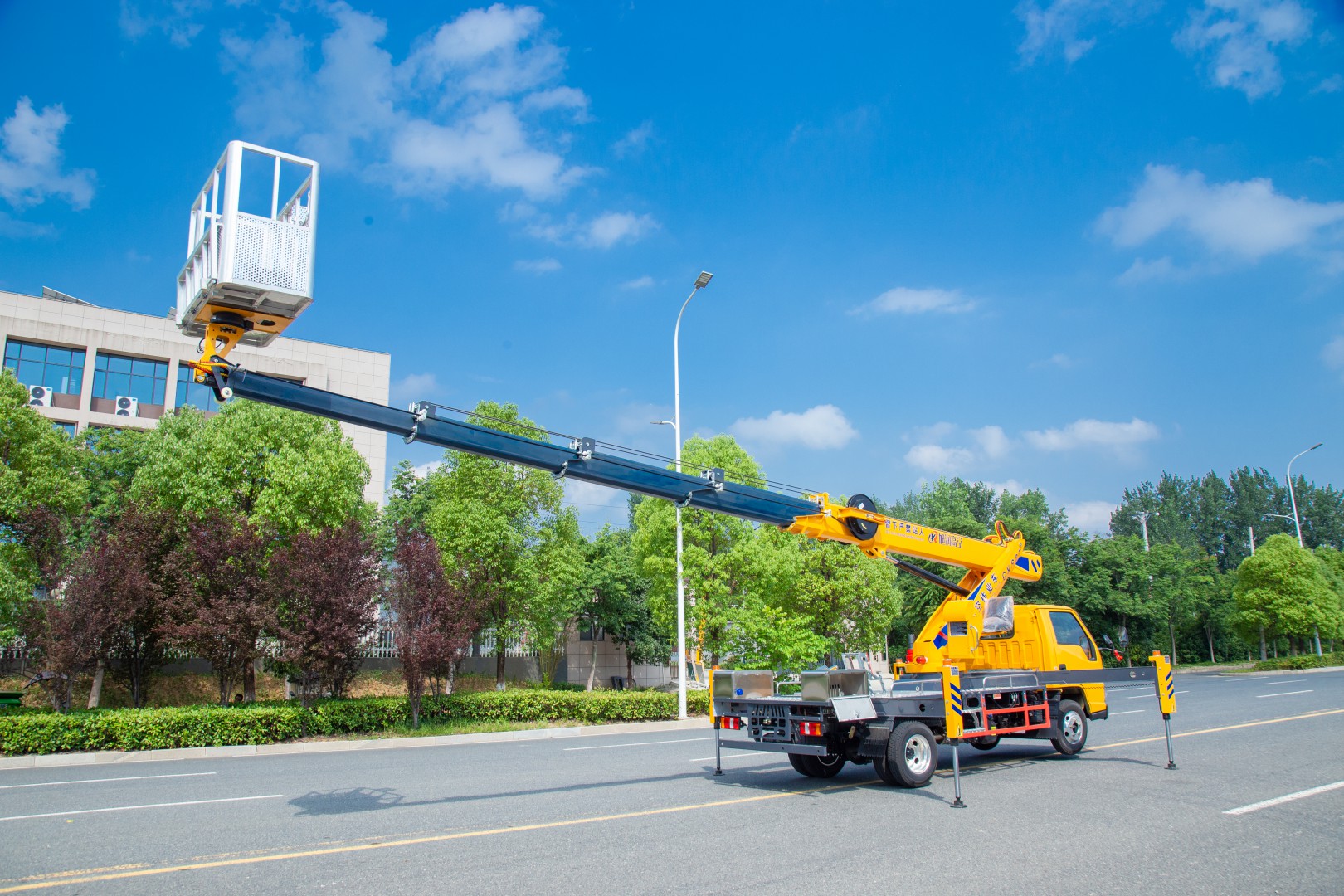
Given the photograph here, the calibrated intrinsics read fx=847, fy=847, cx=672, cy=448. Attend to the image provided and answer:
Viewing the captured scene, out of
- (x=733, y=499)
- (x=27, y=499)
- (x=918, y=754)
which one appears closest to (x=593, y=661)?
(x=27, y=499)

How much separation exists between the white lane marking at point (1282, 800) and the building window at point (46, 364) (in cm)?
4291

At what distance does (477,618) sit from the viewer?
2392cm

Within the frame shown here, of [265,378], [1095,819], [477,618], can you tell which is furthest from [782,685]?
[477,618]

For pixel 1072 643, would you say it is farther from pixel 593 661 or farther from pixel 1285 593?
pixel 1285 593

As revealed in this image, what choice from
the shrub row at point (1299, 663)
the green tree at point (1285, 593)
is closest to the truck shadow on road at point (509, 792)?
the green tree at point (1285, 593)

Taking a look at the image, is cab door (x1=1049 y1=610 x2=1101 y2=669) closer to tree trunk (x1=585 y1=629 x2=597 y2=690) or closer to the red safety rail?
the red safety rail

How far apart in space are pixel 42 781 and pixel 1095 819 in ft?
48.8

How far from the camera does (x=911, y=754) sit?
1052 cm

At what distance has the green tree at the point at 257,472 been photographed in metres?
24.6

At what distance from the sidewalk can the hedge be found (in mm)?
275

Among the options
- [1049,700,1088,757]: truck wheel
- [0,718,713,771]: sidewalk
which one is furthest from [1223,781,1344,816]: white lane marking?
[0,718,713,771]: sidewalk

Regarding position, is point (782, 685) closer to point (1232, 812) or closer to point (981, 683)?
point (981, 683)

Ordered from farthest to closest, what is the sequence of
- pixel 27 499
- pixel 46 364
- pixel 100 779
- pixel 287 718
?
1. pixel 46 364
2. pixel 27 499
3. pixel 287 718
4. pixel 100 779

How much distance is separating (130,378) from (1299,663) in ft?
197
